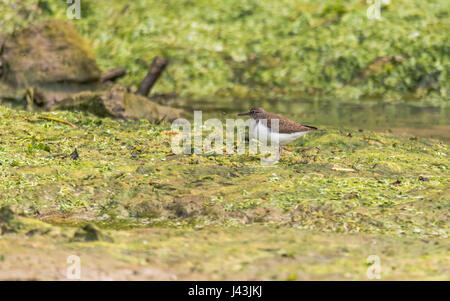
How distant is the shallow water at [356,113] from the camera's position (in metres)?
10.1

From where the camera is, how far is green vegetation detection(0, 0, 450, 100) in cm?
1361

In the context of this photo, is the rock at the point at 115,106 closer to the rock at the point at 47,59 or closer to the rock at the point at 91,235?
the rock at the point at 47,59

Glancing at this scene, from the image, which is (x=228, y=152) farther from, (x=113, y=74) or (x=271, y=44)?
(x=271, y=44)

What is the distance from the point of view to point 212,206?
5.53 m

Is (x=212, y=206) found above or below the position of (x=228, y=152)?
below

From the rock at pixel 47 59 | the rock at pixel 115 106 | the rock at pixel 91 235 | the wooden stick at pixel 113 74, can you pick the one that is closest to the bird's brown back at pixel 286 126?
the rock at pixel 115 106

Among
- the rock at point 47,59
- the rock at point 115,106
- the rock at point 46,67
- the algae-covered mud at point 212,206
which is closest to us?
the algae-covered mud at point 212,206

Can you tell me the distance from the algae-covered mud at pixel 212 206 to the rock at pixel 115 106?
35.8 inches

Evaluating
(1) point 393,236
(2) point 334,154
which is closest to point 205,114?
(2) point 334,154

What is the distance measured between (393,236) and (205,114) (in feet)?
21.7

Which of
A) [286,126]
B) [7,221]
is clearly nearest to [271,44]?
[286,126]

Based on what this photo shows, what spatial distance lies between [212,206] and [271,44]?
9.91 m

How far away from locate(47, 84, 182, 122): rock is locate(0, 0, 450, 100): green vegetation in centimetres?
329
